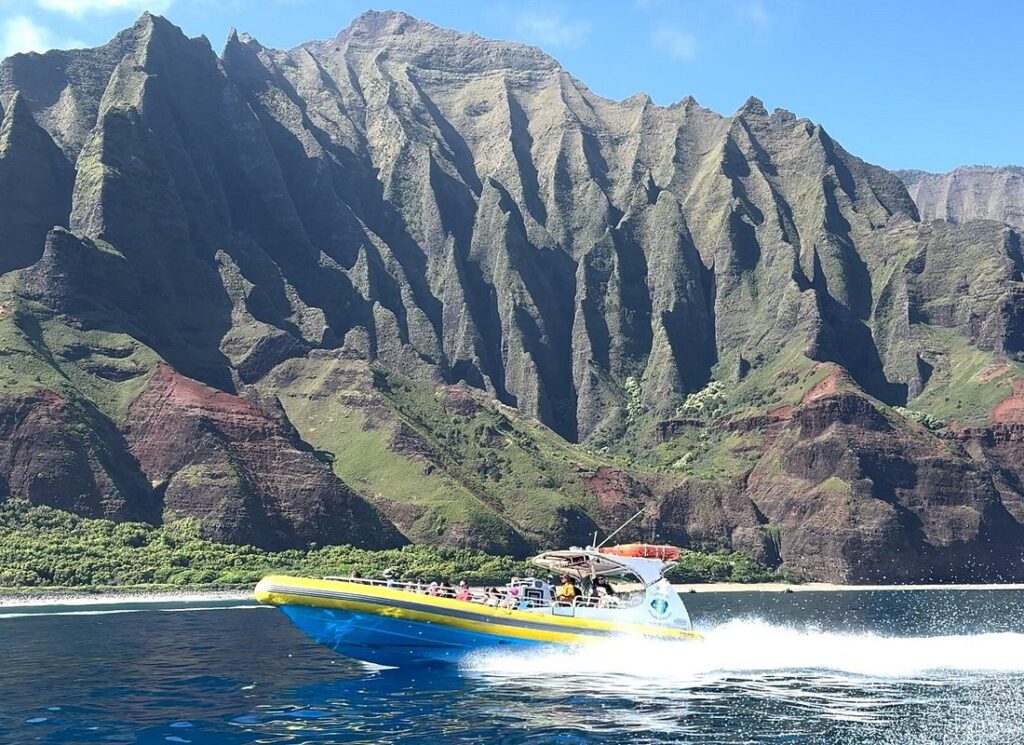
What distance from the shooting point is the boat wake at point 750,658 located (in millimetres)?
53031

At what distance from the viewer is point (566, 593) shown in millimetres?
56844

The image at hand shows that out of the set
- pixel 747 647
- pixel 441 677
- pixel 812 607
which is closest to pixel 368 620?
pixel 441 677

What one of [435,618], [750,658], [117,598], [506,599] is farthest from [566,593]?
[117,598]

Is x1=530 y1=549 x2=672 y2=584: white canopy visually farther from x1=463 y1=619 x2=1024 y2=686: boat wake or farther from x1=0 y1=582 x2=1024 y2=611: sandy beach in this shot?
x1=0 y1=582 x2=1024 y2=611: sandy beach

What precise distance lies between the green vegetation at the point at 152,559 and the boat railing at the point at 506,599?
107043 mm

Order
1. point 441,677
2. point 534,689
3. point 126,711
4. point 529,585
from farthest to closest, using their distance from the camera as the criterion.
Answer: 1. point 529,585
2. point 441,677
3. point 534,689
4. point 126,711

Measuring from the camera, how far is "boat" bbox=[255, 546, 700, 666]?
169 feet

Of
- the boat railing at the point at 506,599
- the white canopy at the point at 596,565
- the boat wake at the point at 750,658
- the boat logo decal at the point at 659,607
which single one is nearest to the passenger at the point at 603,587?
the white canopy at the point at 596,565

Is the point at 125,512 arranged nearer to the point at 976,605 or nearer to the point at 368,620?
the point at 976,605

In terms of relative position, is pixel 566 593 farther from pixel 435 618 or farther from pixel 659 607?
pixel 435 618

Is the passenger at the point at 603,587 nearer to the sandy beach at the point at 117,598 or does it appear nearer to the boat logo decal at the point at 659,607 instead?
the boat logo decal at the point at 659,607

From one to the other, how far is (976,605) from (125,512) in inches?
5331

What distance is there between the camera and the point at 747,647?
198 ft

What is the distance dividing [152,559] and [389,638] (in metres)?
135
